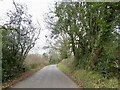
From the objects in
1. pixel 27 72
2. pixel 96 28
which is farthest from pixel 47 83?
pixel 27 72

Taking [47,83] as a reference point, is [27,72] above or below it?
below

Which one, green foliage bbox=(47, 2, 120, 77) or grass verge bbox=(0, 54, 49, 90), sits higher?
green foliage bbox=(47, 2, 120, 77)

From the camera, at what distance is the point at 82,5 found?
21703 millimetres

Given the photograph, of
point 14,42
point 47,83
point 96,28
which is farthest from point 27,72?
point 96,28

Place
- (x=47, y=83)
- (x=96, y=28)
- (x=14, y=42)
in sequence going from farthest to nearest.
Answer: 1. (x=14, y=42)
2. (x=96, y=28)
3. (x=47, y=83)

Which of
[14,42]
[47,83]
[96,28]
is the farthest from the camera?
[14,42]

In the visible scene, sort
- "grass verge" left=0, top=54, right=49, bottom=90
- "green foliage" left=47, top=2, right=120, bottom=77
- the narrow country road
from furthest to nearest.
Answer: "grass verge" left=0, top=54, right=49, bottom=90 < the narrow country road < "green foliage" left=47, top=2, right=120, bottom=77

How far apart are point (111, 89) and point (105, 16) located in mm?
5883

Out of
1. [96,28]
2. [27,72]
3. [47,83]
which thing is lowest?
[27,72]

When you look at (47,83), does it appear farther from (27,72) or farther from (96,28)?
(27,72)

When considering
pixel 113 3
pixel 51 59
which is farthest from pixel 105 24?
pixel 51 59

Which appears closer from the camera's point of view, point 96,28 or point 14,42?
point 96,28

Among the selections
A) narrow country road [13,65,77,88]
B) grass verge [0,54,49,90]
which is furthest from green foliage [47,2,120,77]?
Result: grass verge [0,54,49,90]

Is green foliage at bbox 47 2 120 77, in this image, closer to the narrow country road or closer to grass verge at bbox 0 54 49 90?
the narrow country road
